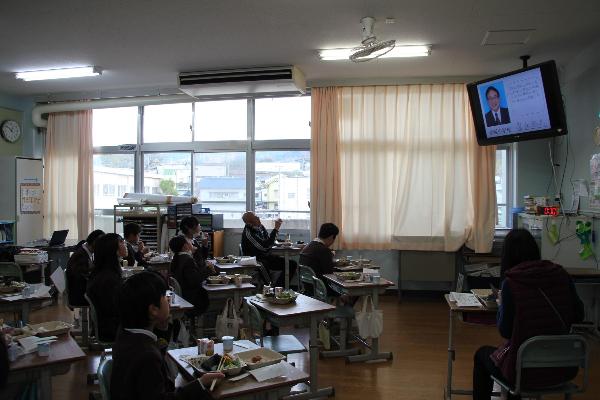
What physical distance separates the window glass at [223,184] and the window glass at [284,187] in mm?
311

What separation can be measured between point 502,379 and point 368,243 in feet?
16.0

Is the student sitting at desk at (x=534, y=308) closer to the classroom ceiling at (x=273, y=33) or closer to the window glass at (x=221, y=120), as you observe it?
the classroom ceiling at (x=273, y=33)

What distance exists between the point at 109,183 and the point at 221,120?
8.30 ft

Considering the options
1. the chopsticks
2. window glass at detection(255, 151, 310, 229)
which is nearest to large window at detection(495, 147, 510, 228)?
window glass at detection(255, 151, 310, 229)

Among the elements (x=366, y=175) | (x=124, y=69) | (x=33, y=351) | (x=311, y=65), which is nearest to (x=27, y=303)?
(x=33, y=351)

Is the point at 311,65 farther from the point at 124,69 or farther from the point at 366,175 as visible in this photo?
the point at 124,69

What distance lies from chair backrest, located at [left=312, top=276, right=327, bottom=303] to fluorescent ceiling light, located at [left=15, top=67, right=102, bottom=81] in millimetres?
4672

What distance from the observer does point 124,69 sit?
7.16 meters

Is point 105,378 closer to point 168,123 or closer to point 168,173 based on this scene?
point 168,173

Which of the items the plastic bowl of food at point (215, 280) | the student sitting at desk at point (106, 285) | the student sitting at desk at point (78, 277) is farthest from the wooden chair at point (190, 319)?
the student sitting at desk at point (78, 277)

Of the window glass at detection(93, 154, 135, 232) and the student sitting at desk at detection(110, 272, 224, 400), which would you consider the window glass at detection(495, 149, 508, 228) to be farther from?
the student sitting at desk at detection(110, 272, 224, 400)

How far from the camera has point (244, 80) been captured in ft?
22.8

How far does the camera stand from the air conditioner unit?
6.84 meters

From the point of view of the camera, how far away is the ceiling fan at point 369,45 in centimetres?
472
